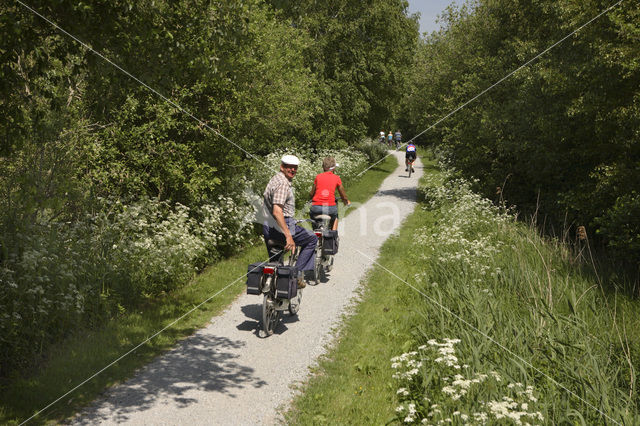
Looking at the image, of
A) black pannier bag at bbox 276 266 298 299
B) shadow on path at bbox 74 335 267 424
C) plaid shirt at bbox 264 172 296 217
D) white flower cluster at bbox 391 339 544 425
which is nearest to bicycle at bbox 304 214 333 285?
black pannier bag at bbox 276 266 298 299

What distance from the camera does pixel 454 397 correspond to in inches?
171

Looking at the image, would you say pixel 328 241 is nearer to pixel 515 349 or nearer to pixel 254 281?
pixel 254 281

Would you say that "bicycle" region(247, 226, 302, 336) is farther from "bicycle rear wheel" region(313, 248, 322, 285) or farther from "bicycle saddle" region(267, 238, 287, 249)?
"bicycle rear wheel" region(313, 248, 322, 285)

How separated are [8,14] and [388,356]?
18.7 feet

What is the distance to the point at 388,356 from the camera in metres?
6.18

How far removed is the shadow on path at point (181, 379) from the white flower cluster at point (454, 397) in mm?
1612

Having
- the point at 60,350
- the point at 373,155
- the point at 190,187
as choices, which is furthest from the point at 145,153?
the point at 373,155

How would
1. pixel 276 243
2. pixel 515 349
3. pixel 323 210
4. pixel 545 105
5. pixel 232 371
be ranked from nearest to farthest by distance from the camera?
pixel 515 349, pixel 232 371, pixel 276 243, pixel 323 210, pixel 545 105

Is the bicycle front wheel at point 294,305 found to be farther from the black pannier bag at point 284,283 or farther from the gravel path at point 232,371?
the black pannier bag at point 284,283

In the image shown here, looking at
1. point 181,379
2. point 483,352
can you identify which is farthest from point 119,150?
point 483,352

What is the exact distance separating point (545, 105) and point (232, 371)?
12.0 meters

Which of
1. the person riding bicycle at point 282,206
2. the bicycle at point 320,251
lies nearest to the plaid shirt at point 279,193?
the person riding bicycle at point 282,206

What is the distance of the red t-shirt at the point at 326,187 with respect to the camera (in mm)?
9133

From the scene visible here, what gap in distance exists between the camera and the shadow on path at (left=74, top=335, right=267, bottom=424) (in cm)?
462
